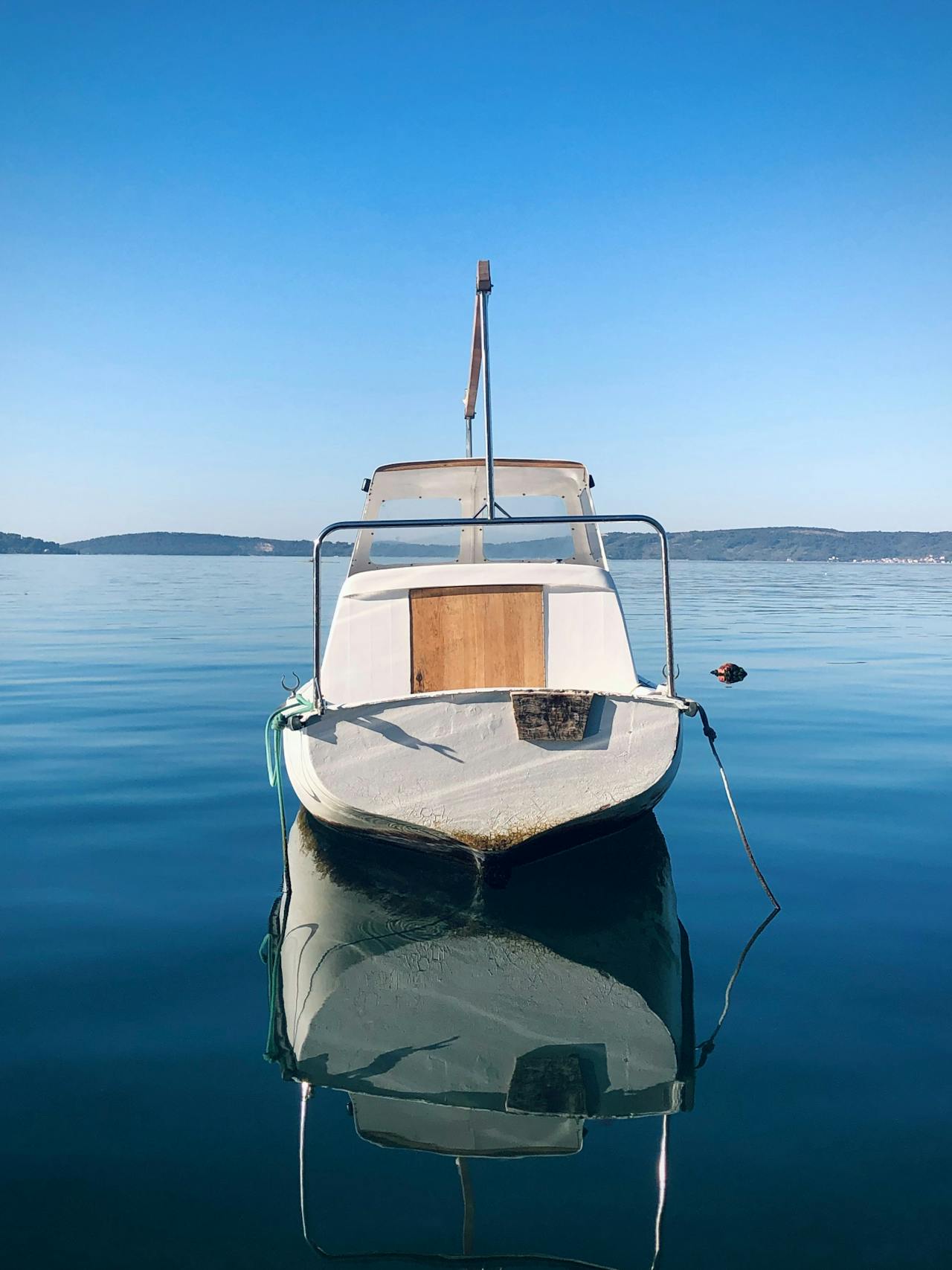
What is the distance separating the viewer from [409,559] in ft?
31.7

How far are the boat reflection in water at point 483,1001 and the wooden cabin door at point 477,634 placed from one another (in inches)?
58.3

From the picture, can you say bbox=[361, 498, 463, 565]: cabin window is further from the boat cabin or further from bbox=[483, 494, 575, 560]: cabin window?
the boat cabin

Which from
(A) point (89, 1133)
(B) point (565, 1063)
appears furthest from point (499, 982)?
(A) point (89, 1133)

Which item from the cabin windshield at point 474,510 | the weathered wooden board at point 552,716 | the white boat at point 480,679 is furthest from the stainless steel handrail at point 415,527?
the cabin windshield at point 474,510

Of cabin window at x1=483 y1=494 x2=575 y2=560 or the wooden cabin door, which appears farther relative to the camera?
cabin window at x1=483 y1=494 x2=575 y2=560

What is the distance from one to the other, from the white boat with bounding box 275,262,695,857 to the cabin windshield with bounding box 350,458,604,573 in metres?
0.02

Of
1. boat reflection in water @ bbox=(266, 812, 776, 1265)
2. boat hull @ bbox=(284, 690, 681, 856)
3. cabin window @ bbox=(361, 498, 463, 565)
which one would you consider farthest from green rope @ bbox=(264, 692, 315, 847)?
cabin window @ bbox=(361, 498, 463, 565)

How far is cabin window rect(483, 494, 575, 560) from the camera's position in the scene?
9.45 metres

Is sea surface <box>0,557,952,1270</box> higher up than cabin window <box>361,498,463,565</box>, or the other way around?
cabin window <box>361,498,463,565</box>

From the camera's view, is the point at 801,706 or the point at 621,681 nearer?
the point at 621,681

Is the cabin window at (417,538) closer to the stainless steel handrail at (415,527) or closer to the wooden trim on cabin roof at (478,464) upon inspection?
the wooden trim on cabin roof at (478,464)

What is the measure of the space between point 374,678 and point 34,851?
2.75 meters

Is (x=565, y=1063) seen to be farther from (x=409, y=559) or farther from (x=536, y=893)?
(x=409, y=559)

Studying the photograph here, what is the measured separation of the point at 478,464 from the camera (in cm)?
926
